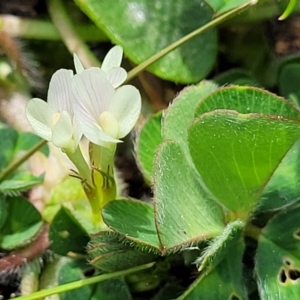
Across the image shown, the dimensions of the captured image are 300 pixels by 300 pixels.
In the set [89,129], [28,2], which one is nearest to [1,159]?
[89,129]

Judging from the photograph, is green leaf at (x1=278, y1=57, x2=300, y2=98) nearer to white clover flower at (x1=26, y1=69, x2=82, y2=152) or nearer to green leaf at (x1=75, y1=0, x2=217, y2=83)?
green leaf at (x1=75, y1=0, x2=217, y2=83)

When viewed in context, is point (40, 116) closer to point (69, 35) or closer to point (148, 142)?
point (148, 142)

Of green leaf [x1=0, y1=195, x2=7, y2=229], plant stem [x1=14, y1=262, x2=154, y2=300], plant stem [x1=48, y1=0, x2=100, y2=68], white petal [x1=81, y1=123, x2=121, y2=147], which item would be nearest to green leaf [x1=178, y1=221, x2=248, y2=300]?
plant stem [x1=14, y1=262, x2=154, y2=300]

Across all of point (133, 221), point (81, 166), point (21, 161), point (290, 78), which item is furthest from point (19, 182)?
point (290, 78)

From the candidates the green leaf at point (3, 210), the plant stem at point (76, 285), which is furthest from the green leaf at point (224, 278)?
the green leaf at point (3, 210)

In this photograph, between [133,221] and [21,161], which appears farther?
[21,161]

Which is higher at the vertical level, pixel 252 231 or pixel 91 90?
pixel 91 90
